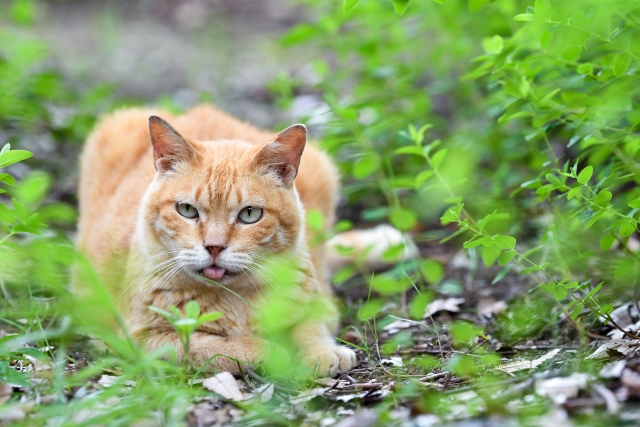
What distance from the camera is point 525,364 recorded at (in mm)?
2557

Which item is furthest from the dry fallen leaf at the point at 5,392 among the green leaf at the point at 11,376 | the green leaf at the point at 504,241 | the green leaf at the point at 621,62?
the green leaf at the point at 621,62

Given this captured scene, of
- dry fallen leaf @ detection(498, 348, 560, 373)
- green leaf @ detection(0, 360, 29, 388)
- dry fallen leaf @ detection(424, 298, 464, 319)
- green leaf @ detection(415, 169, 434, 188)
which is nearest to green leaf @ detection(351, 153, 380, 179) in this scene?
green leaf @ detection(415, 169, 434, 188)

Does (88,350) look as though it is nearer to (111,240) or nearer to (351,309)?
(111,240)

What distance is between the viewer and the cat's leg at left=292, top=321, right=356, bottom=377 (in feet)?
8.75

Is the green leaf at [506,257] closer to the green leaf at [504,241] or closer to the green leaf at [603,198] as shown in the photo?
the green leaf at [504,241]

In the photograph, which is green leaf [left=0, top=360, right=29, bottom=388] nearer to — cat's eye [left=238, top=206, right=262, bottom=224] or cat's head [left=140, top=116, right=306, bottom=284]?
cat's head [left=140, top=116, right=306, bottom=284]

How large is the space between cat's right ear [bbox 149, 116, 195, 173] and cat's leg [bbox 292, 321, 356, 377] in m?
0.92

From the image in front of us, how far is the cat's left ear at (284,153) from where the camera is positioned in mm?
2861

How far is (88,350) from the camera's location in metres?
3.00

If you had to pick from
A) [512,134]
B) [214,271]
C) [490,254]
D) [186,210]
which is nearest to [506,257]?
[490,254]

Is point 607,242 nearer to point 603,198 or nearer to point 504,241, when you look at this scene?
point 603,198

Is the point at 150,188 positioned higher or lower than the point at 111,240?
higher

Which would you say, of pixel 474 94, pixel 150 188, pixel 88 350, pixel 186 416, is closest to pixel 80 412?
pixel 186 416

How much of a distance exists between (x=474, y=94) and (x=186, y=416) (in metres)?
3.62
